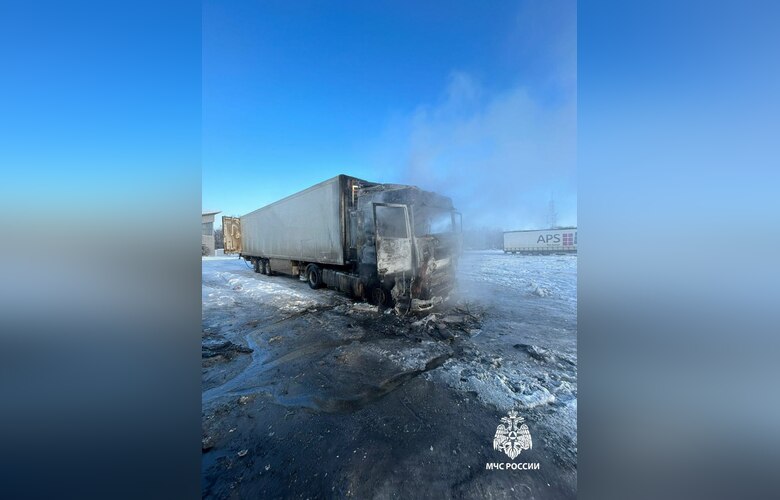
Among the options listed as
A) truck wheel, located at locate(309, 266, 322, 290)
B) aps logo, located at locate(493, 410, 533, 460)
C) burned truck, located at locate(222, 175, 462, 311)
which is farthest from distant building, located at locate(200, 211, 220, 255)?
truck wheel, located at locate(309, 266, 322, 290)

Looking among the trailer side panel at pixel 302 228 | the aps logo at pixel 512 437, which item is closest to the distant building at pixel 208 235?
the trailer side panel at pixel 302 228

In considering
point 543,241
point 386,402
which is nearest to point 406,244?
point 543,241

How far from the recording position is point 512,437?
144 centimetres

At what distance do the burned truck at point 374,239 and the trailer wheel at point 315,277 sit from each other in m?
0.02

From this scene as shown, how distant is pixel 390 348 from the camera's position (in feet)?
8.48

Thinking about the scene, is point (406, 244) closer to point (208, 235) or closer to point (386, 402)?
point (386, 402)

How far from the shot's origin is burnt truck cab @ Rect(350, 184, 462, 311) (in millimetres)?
3547

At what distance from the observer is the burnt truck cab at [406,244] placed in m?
3.55

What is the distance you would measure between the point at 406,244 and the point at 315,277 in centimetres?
305

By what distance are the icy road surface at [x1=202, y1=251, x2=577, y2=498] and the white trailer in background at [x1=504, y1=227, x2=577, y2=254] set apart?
15 cm

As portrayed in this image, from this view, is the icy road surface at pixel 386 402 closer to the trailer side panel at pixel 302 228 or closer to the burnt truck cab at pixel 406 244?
the burnt truck cab at pixel 406 244
